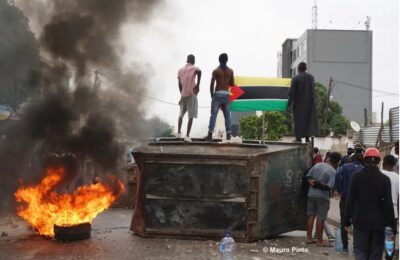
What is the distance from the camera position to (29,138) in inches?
396

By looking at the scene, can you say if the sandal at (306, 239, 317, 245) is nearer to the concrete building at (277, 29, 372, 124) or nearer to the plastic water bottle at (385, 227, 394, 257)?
the plastic water bottle at (385, 227, 394, 257)

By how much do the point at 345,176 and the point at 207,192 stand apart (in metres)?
2.30

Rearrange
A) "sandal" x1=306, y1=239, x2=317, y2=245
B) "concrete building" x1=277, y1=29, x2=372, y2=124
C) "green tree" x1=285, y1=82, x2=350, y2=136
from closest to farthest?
"sandal" x1=306, y1=239, x2=317, y2=245 < "green tree" x1=285, y1=82, x2=350, y2=136 < "concrete building" x1=277, y1=29, x2=372, y2=124

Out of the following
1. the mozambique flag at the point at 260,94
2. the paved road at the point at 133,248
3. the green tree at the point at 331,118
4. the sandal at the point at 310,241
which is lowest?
the paved road at the point at 133,248

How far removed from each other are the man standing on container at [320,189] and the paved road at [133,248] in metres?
0.53

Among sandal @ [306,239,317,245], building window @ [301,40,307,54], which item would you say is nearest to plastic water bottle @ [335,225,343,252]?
sandal @ [306,239,317,245]

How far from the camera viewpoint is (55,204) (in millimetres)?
8359

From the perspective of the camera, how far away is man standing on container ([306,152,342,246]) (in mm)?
7918

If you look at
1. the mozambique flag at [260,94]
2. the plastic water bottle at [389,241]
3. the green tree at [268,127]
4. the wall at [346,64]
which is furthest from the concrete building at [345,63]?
the plastic water bottle at [389,241]

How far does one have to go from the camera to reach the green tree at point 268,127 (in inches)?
1340

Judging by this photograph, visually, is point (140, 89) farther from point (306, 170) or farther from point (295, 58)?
point (295, 58)

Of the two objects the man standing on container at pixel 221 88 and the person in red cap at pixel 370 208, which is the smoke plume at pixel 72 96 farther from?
the person in red cap at pixel 370 208

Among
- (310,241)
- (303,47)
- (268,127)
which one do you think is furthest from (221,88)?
(303,47)

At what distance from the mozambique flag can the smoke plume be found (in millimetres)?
4481
